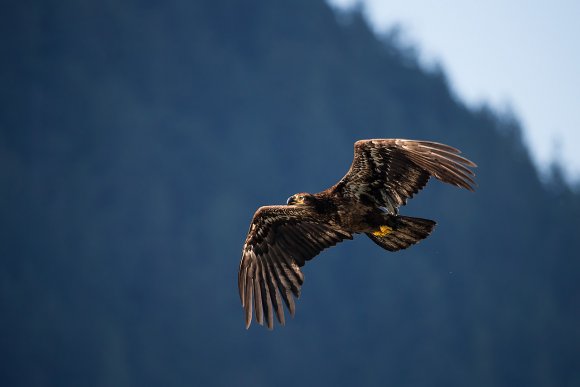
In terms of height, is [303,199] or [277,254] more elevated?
[277,254]

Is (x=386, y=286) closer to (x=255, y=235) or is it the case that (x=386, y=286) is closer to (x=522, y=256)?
(x=522, y=256)

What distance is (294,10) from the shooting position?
5394 inches

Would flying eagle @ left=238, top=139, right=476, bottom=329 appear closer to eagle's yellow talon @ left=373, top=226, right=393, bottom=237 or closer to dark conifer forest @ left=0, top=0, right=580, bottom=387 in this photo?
eagle's yellow talon @ left=373, top=226, right=393, bottom=237

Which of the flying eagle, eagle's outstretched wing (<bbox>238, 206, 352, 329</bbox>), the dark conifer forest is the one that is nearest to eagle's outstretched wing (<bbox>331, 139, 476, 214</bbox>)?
the flying eagle

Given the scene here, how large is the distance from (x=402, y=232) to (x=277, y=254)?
7.72 feet

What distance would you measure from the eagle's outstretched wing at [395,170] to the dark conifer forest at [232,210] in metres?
71.4

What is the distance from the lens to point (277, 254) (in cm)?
1418

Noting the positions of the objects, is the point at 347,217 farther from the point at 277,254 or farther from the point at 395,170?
the point at 277,254

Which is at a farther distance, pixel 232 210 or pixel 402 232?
pixel 232 210

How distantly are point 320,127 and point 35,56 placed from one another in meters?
41.2

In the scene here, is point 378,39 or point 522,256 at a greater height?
point 378,39

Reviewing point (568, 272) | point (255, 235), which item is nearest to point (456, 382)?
point (568, 272)

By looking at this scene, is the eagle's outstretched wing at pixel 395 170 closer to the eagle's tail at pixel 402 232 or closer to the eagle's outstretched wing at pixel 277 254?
the eagle's tail at pixel 402 232

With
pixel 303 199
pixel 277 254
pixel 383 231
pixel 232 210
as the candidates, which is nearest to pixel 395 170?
pixel 383 231
